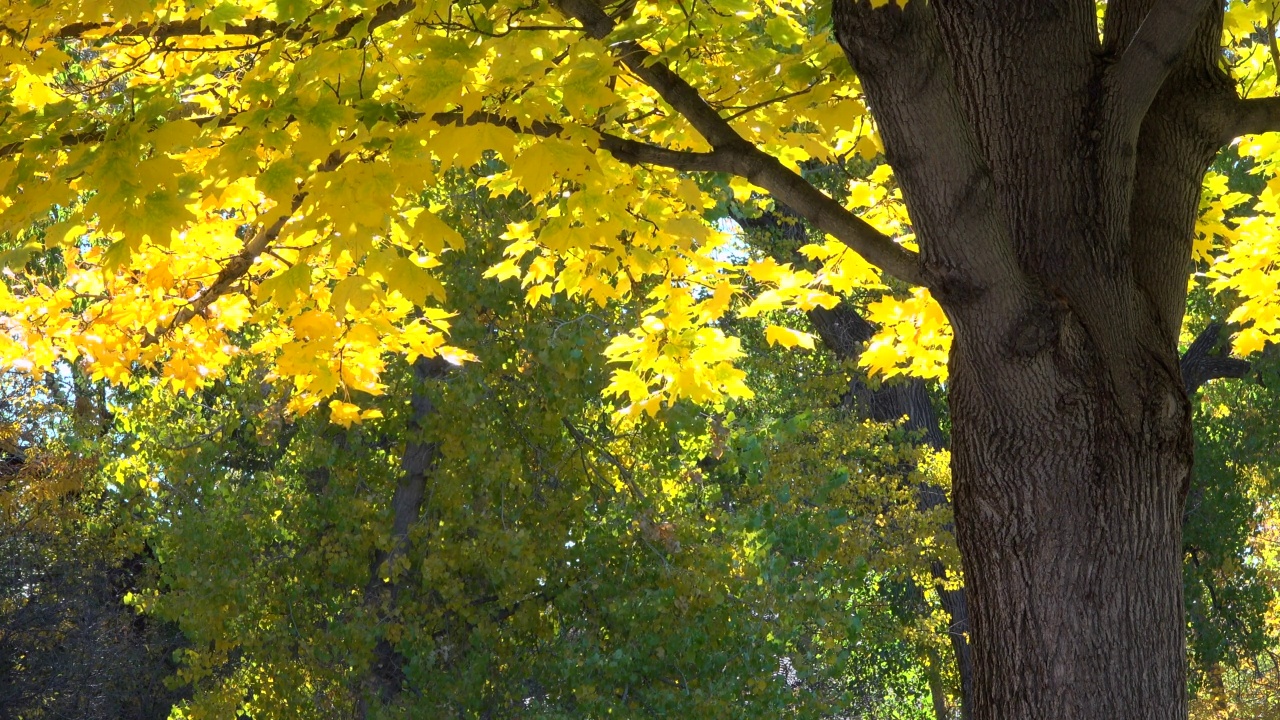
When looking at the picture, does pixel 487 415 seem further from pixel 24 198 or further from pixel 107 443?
pixel 24 198

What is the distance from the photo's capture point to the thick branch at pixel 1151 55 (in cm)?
283

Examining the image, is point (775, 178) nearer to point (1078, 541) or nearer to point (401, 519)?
point (1078, 541)

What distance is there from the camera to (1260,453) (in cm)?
1399

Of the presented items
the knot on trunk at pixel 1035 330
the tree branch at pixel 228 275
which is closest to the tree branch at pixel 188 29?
the tree branch at pixel 228 275

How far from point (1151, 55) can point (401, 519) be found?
5.84m

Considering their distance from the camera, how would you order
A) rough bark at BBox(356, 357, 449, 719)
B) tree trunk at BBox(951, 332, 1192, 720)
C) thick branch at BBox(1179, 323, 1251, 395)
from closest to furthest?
1. tree trunk at BBox(951, 332, 1192, 720)
2. rough bark at BBox(356, 357, 449, 719)
3. thick branch at BBox(1179, 323, 1251, 395)

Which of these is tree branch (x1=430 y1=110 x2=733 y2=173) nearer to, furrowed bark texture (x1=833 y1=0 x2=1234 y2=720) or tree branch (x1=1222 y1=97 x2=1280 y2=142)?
furrowed bark texture (x1=833 y1=0 x2=1234 y2=720)

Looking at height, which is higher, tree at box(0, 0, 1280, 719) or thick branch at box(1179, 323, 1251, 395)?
thick branch at box(1179, 323, 1251, 395)

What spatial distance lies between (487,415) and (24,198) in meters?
4.39

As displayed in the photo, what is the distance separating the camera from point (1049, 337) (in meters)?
2.88

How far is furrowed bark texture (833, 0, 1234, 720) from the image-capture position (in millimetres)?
2836

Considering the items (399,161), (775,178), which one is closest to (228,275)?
(399,161)

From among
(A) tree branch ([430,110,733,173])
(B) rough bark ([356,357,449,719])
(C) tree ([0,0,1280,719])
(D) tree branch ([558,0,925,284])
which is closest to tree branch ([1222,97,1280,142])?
→ (C) tree ([0,0,1280,719])

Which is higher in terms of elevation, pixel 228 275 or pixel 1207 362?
pixel 1207 362
